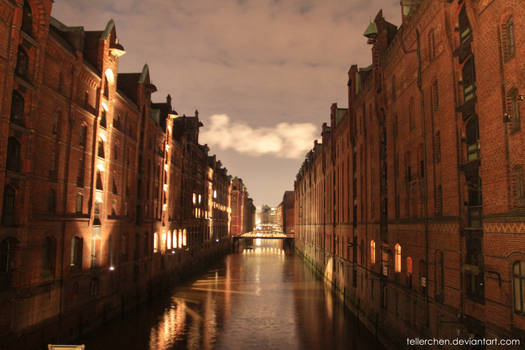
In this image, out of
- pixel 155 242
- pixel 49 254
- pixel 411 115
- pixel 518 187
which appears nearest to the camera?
pixel 518 187

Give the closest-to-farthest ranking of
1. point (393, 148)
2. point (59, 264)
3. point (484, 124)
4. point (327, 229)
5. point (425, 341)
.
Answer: point (484, 124), point (425, 341), point (59, 264), point (393, 148), point (327, 229)

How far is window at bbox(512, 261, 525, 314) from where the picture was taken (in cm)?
1271

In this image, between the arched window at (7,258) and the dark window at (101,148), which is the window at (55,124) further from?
the arched window at (7,258)

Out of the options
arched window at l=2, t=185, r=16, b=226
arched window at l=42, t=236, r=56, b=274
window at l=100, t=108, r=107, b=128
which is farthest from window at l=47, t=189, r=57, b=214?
window at l=100, t=108, r=107, b=128

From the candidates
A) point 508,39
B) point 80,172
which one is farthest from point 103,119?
point 508,39

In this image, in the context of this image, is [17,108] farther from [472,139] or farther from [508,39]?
[508,39]

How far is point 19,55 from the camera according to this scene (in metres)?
21.1

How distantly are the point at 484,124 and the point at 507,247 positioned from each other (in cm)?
449

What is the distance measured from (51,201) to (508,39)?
956 inches

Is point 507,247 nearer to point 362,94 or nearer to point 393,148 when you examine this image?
point 393,148

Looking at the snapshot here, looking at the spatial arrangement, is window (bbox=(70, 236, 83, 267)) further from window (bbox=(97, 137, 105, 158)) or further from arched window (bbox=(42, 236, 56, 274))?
window (bbox=(97, 137, 105, 158))

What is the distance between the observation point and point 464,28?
16.9 meters

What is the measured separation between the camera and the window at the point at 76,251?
26.8m

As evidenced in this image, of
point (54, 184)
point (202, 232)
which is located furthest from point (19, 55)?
point (202, 232)
